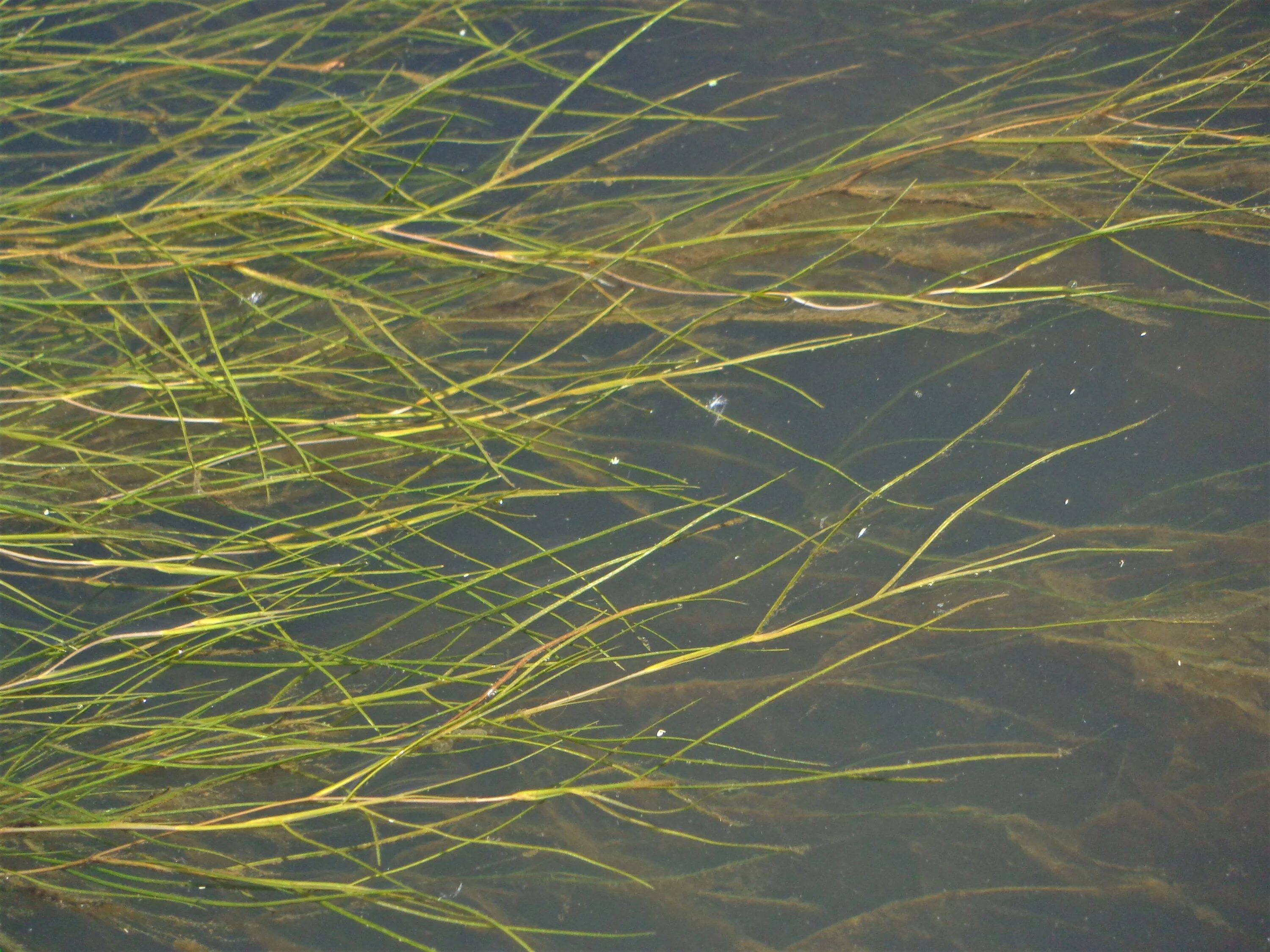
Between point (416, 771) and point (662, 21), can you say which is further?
point (662, 21)

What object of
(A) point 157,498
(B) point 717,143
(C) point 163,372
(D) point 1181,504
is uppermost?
(B) point 717,143

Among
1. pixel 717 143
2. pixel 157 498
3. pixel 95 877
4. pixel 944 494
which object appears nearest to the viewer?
pixel 95 877

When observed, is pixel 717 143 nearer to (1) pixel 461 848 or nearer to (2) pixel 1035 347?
(2) pixel 1035 347

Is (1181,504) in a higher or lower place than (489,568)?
lower

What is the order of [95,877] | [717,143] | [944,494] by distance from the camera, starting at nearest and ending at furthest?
[95,877] < [944,494] < [717,143]

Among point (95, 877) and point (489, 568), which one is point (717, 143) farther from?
point (95, 877)

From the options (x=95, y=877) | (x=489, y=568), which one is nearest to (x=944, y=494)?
(x=489, y=568)
